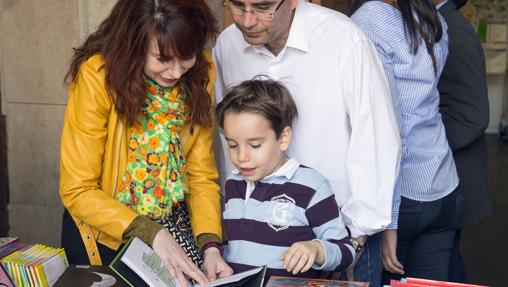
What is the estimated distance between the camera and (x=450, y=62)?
2.66 m

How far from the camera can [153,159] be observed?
6.72ft

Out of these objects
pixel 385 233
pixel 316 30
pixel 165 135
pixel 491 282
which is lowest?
pixel 491 282

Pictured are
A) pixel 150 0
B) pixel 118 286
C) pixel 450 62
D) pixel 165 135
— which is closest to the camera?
pixel 118 286

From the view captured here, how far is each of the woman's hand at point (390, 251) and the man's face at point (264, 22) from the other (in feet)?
2.41

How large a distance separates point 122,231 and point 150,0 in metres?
0.66

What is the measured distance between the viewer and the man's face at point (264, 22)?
77.9 inches

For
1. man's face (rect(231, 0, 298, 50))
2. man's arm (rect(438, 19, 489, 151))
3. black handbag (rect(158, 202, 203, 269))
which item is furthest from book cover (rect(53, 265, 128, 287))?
man's arm (rect(438, 19, 489, 151))

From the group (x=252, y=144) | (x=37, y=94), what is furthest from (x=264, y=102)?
(x=37, y=94)

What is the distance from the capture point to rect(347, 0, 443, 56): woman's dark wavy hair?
223 cm

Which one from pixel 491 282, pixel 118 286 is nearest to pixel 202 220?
pixel 118 286

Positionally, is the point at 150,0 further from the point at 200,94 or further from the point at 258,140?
the point at 258,140

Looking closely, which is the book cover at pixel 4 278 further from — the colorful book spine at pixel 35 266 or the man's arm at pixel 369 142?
the man's arm at pixel 369 142

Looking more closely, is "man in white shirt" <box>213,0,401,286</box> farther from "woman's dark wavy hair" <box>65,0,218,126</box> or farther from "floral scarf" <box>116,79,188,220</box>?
"floral scarf" <box>116,79,188,220</box>

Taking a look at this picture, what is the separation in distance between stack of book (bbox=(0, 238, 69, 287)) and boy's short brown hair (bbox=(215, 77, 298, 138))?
62cm
